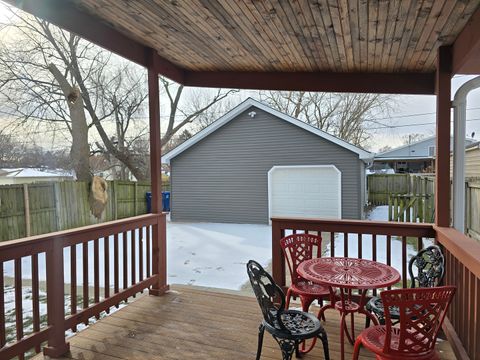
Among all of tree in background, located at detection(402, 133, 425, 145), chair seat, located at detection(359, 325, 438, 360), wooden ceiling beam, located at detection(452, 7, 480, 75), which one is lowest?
chair seat, located at detection(359, 325, 438, 360)

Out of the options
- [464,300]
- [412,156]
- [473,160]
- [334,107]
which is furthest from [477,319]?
[412,156]

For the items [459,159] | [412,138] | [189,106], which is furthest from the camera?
[412,138]

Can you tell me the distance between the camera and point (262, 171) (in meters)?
12.0

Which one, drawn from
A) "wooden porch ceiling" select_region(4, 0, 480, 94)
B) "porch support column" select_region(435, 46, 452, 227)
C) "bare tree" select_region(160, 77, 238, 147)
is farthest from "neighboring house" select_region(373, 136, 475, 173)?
"porch support column" select_region(435, 46, 452, 227)

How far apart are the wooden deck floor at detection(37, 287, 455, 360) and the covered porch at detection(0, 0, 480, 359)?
16 mm

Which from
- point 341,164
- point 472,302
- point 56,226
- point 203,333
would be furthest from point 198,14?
point 341,164

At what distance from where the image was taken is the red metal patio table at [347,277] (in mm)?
2318

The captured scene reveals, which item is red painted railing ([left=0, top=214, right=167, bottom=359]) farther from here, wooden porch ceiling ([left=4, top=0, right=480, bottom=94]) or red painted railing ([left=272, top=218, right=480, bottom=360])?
wooden porch ceiling ([left=4, top=0, right=480, bottom=94])

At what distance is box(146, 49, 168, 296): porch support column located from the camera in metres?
3.89

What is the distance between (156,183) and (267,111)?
844cm

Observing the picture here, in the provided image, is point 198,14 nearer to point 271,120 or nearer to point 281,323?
point 281,323

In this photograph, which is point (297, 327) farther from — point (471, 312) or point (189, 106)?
point (189, 106)

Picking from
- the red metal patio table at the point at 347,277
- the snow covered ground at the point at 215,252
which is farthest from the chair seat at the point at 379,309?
the snow covered ground at the point at 215,252

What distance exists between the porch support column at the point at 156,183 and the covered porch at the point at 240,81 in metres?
0.01
